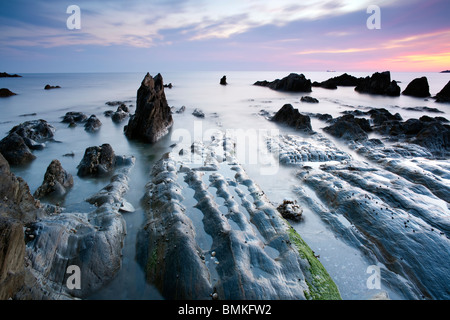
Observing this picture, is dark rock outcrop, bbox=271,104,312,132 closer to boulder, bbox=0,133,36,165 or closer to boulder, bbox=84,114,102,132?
boulder, bbox=84,114,102,132

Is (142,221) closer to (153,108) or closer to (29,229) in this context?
(29,229)

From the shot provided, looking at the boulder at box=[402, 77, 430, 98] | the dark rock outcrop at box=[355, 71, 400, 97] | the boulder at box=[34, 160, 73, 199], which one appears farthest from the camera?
the dark rock outcrop at box=[355, 71, 400, 97]

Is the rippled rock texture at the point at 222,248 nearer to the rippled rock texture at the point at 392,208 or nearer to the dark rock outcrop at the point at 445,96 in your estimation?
the rippled rock texture at the point at 392,208

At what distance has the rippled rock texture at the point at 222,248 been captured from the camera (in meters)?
A: 5.50

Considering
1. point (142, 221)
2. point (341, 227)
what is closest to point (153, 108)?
point (142, 221)

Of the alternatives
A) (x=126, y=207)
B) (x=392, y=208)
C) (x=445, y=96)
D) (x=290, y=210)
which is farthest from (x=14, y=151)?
(x=445, y=96)

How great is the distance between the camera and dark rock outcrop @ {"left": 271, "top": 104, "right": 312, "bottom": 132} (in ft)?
72.3

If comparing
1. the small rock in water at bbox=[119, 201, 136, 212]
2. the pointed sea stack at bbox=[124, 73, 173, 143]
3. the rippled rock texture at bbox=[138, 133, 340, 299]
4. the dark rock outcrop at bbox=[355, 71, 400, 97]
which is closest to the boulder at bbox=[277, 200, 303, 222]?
the rippled rock texture at bbox=[138, 133, 340, 299]

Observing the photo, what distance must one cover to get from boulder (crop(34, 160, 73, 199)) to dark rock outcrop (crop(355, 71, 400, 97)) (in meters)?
69.6

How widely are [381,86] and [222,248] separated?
232 ft

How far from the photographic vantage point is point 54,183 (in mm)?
9852

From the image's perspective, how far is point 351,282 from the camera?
6270mm

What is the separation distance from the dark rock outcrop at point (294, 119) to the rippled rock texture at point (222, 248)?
13.4 meters

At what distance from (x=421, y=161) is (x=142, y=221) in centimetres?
1472
